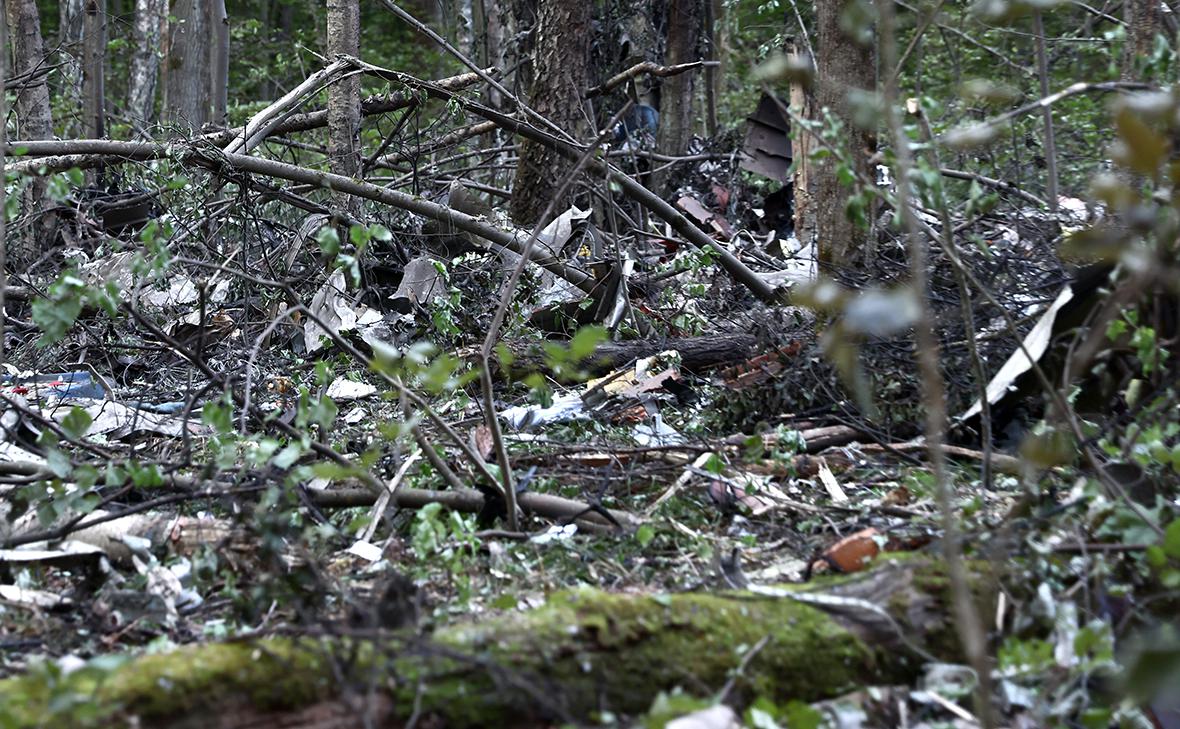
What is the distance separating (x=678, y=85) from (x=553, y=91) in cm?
396

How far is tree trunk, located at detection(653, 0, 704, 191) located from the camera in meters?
10.8

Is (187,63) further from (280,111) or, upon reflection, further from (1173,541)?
(1173,541)

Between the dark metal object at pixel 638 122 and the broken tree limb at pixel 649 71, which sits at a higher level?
the broken tree limb at pixel 649 71

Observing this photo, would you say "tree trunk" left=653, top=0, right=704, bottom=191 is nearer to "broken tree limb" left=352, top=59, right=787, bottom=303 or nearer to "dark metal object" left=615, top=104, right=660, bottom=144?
"dark metal object" left=615, top=104, right=660, bottom=144

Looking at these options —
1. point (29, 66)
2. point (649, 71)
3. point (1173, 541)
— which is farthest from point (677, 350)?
point (29, 66)

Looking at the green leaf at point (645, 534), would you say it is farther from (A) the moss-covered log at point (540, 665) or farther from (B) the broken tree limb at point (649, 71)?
(B) the broken tree limb at point (649, 71)

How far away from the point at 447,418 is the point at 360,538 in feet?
4.37

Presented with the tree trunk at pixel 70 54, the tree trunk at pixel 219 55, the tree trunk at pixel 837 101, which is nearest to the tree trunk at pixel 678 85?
the tree trunk at pixel 219 55

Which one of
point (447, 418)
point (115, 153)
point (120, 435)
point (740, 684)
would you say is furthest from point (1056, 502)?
point (115, 153)

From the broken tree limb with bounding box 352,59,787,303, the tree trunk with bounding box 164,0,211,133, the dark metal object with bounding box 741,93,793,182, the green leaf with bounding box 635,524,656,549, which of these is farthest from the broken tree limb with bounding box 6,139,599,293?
the tree trunk with bounding box 164,0,211,133

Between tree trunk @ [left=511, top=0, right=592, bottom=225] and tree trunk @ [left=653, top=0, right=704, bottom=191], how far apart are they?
3.68 meters

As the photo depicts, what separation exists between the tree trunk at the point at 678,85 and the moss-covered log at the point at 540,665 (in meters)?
8.90

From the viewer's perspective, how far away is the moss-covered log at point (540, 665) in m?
1.74

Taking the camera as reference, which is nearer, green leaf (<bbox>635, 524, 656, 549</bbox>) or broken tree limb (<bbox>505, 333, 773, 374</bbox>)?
green leaf (<bbox>635, 524, 656, 549</bbox>)
